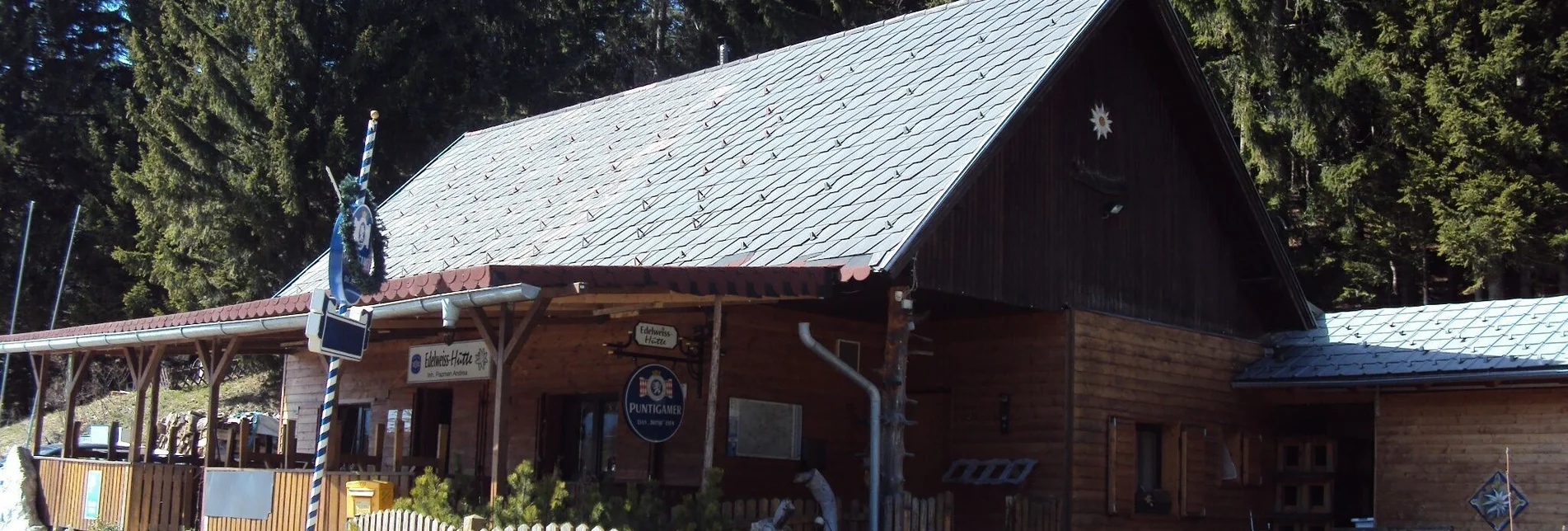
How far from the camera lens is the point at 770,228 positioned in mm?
13906

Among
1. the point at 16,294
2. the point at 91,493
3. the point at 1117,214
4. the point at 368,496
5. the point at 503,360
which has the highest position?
the point at 1117,214

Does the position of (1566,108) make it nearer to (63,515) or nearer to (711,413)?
(711,413)

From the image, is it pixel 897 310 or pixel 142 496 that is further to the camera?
pixel 142 496

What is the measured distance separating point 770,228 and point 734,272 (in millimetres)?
2631

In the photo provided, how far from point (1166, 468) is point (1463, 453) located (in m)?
3.18

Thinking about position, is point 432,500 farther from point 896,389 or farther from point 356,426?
point 356,426

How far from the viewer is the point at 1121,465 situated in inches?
607

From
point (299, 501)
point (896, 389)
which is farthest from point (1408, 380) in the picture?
point (299, 501)

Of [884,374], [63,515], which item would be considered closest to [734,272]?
[884,374]

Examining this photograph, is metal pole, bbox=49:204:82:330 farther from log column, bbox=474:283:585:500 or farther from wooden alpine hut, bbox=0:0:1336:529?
log column, bbox=474:283:585:500

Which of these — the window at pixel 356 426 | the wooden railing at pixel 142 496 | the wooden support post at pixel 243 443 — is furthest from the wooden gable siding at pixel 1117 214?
the window at pixel 356 426

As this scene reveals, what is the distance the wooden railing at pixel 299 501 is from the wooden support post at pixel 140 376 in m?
1.99

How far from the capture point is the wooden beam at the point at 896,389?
41.8 feet

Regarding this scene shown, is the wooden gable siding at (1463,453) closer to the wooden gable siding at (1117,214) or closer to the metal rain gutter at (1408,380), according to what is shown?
the metal rain gutter at (1408,380)
